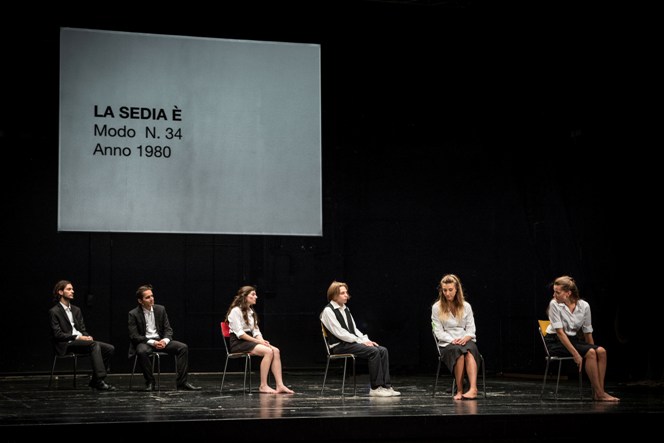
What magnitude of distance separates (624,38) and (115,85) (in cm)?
485

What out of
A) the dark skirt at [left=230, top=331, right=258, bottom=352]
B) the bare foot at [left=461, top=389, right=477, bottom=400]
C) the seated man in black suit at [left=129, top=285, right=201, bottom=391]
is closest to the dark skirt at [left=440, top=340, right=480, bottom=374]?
the bare foot at [left=461, top=389, right=477, bottom=400]

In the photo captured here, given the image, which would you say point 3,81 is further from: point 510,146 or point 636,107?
point 636,107

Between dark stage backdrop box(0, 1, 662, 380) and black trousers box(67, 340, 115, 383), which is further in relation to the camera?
dark stage backdrop box(0, 1, 662, 380)

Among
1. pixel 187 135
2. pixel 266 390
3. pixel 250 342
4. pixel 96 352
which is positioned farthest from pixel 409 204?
pixel 96 352

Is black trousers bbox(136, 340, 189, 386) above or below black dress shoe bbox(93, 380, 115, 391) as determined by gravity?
above

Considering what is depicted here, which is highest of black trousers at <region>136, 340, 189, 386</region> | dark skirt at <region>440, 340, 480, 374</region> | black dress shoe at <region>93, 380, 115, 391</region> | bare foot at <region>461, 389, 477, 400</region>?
dark skirt at <region>440, 340, 480, 374</region>

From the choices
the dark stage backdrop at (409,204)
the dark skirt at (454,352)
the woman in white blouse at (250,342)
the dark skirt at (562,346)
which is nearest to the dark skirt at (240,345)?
the woman in white blouse at (250,342)

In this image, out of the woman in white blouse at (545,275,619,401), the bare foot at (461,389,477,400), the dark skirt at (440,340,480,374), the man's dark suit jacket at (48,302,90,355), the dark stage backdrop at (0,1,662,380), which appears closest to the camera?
the woman in white blouse at (545,275,619,401)

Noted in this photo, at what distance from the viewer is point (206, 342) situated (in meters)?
9.45

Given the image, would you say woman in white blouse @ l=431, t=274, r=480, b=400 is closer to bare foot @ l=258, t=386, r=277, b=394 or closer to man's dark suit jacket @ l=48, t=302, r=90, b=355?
bare foot @ l=258, t=386, r=277, b=394

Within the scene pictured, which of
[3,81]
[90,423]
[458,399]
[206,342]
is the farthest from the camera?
[206,342]

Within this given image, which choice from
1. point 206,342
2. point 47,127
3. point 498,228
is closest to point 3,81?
point 47,127

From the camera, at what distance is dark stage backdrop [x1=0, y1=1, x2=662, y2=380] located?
898 centimetres

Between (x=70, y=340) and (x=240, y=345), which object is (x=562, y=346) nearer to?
(x=240, y=345)
